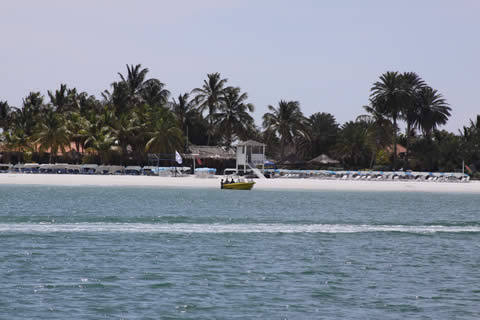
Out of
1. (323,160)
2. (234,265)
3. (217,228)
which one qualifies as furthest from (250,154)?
(234,265)

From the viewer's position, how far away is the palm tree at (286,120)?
9506cm

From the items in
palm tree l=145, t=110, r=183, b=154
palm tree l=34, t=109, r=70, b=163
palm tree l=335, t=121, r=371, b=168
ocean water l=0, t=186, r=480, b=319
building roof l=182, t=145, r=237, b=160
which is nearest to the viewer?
ocean water l=0, t=186, r=480, b=319

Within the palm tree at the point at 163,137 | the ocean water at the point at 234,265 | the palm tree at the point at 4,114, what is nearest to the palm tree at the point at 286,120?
the palm tree at the point at 163,137

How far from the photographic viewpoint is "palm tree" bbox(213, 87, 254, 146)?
316 ft

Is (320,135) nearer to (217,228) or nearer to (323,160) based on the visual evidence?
(323,160)

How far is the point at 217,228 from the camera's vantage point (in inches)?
1163

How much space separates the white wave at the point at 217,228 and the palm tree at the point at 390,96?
202ft

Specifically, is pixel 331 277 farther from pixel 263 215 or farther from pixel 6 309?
pixel 263 215

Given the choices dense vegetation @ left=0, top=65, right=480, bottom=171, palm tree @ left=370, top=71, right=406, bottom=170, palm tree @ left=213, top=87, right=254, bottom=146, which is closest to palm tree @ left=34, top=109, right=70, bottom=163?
dense vegetation @ left=0, top=65, right=480, bottom=171

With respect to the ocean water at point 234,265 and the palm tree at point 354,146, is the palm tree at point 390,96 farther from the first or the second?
the ocean water at point 234,265

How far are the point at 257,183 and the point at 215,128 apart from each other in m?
30.2

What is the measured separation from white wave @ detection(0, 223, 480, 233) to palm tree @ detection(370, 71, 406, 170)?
6150 cm

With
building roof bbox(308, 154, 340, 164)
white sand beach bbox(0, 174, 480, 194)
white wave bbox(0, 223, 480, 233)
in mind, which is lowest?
white wave bbox(0, 223, 480, 233)

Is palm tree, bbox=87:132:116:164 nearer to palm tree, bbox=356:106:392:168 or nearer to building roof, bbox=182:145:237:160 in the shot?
building roof, bbox=182:145:237:160
